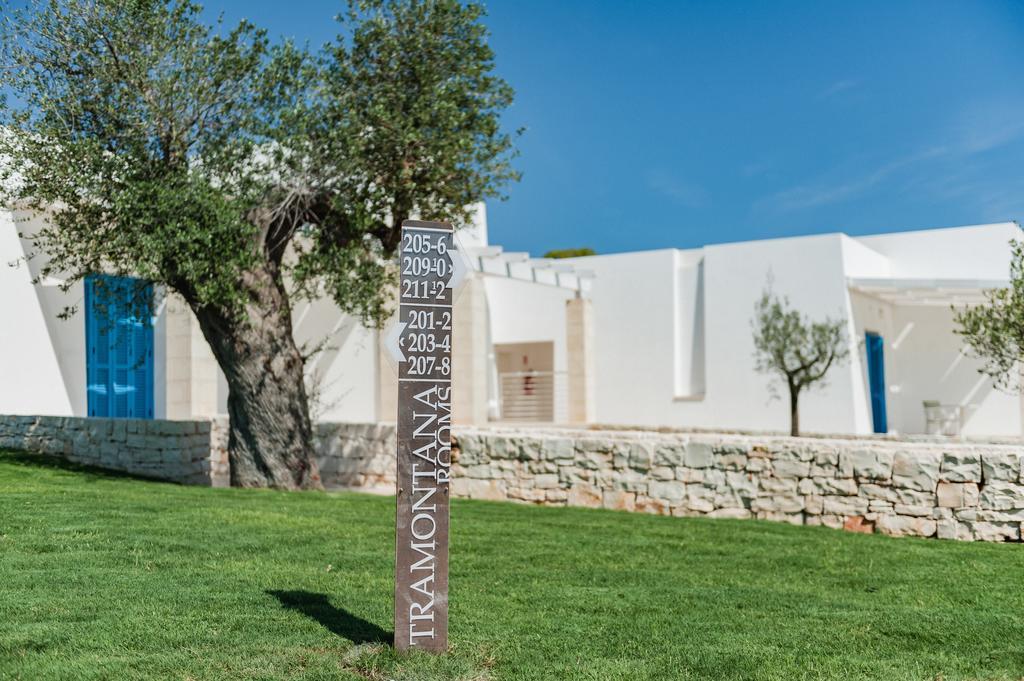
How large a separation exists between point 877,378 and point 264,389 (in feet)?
54.3

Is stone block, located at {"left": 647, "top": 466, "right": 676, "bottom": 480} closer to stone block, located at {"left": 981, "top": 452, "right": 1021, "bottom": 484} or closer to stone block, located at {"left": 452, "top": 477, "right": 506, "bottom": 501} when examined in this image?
stone block, located at {"left": 452, "top": 477, "right": 506, "bottom": 501}

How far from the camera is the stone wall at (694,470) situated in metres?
8.87

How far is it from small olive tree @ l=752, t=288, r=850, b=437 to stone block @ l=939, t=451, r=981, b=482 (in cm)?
997

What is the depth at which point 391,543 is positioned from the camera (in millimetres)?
7723

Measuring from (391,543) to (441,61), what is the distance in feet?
19.3

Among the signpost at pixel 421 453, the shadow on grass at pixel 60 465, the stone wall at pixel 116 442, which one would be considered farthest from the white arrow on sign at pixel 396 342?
the stone wall at pixel 116 442

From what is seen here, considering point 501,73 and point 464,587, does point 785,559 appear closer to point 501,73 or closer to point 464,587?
point 464,587

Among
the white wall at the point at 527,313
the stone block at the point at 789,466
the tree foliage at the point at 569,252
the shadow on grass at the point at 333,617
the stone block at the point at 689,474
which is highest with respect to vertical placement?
the tree foliage at the point at 569,252

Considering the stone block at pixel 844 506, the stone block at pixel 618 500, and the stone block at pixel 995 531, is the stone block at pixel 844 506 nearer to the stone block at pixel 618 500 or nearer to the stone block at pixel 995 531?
the stone block at pixel 995 531

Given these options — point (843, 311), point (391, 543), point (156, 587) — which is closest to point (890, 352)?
point (843, 311)

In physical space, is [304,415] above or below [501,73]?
below

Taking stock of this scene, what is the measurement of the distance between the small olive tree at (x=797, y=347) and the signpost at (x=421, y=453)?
51.2ft

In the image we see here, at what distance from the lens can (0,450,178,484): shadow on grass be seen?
11.9 m

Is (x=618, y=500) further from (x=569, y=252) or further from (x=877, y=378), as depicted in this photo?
(x=569, y=252)
